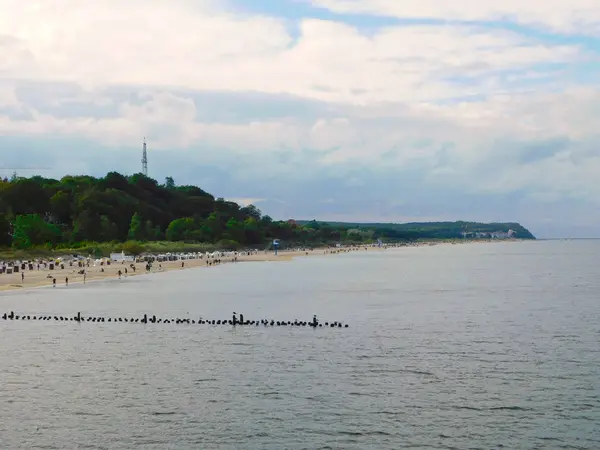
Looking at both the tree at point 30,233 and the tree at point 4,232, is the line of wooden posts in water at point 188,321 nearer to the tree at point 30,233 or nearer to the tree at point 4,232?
the tree at point 4,232

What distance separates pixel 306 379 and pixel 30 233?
147862 millimetres

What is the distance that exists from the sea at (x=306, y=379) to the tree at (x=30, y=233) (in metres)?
98.6

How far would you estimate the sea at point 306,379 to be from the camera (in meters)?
30.9

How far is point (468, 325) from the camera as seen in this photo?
6456 cm

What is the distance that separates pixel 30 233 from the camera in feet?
570

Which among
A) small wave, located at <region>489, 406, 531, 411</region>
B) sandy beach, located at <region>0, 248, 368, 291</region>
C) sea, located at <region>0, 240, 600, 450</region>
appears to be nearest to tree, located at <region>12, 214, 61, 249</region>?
sandy beach, located at <region>0, 248, 368, 291</region>

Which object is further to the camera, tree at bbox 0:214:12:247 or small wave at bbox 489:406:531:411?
tree at bbox 0:214:12:247

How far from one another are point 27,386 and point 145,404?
7662mm

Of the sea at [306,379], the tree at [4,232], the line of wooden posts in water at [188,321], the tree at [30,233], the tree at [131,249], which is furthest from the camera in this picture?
the tree at [131,249]

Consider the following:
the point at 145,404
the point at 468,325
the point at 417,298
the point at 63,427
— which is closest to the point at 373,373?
the point at 145,404

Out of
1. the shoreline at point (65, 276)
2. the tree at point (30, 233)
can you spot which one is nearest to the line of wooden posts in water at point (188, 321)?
the shoreline at point (65, 276)

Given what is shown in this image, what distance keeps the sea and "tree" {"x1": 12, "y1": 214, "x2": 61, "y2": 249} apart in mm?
98561

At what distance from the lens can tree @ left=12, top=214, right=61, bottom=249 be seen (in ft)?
560

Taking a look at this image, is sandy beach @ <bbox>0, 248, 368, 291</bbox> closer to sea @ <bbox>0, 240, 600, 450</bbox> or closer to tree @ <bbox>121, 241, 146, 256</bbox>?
tree @ <bbox>121, 241, 146, 256</bbox>
